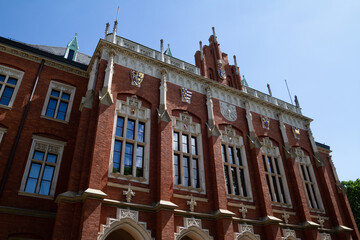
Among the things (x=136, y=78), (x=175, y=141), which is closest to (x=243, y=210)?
(x=175, y=141)

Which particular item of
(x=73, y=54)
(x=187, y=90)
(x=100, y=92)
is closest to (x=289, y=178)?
(x=187, y=90)

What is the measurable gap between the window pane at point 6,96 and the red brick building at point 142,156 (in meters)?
0.05

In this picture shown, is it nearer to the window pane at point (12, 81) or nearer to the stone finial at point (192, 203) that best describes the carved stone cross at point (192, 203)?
the stone finial at point (192, 203)

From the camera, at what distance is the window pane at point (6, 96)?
558 inches

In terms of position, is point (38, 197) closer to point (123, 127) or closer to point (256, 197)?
point (123, 127)

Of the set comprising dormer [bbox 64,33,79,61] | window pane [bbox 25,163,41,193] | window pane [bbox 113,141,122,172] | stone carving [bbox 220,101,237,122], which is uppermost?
dormer [bbox 64,33,79,61]

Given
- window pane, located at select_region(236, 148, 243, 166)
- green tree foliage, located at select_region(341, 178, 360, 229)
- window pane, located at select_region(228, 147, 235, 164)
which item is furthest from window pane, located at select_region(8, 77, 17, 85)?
green tree foliage, located at select_region(341, 178, 360, 229)

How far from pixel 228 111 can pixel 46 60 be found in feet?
41.1

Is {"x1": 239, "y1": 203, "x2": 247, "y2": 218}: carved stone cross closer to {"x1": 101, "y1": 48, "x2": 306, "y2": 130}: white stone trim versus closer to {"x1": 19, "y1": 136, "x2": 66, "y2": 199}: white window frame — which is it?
{"x1": 101, "y1": 48, "x2": 306, "y2": 130}: white stone trim

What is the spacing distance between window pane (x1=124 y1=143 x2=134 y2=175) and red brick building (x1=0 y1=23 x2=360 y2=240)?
55 mm

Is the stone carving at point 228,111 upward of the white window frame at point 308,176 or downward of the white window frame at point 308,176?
upward

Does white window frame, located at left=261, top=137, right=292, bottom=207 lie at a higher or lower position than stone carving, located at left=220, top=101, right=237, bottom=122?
lower

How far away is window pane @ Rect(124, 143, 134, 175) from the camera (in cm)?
1348

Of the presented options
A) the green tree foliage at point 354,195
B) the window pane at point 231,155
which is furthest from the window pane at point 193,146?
the green tree foliage at point 354,195
